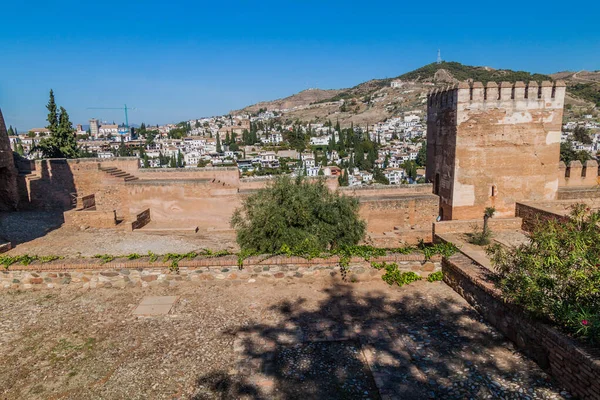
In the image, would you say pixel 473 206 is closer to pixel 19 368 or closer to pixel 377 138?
pixel 19 368

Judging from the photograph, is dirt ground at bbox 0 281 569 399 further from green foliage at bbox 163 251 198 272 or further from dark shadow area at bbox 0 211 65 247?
dark shadow area at bbox 0 211 65 247

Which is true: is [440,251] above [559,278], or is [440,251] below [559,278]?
below

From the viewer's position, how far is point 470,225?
1082cm

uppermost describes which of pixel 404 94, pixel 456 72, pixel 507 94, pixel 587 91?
pixel 456 72

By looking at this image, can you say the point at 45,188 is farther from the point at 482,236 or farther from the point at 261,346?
the point at 482,236

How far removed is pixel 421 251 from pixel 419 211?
6.87 metres

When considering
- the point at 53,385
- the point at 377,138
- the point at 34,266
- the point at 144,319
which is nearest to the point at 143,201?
the point at 34,266

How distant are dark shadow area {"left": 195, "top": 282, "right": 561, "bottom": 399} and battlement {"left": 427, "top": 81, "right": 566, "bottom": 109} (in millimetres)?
7985

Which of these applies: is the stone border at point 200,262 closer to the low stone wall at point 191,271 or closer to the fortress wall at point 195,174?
the low stone wall at point 191,271

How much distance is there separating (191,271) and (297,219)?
244cm

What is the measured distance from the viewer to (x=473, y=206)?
12.5m

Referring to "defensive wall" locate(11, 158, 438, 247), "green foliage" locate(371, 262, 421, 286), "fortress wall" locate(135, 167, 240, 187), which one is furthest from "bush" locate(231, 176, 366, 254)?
"fortress wall" locate(135, 167, 240, 187)

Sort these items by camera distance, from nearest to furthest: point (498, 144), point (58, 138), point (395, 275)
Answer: point (395, 275), point (498, 144), point (58, 138)

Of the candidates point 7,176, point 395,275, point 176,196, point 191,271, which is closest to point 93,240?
point 176,196
